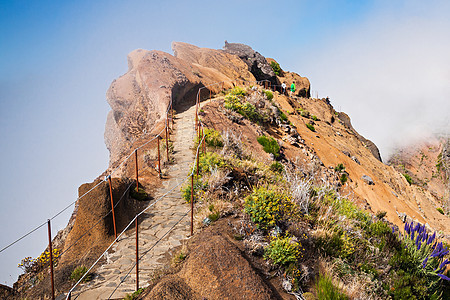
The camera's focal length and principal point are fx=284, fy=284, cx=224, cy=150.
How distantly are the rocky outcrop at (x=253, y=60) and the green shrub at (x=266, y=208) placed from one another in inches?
1043

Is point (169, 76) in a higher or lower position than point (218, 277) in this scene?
higher

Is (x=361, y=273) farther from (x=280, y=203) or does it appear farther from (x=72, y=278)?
(x=72, y=278)

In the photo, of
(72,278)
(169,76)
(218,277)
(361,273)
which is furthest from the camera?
(169,76)

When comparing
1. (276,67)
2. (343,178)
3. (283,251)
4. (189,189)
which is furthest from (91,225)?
(276,67)

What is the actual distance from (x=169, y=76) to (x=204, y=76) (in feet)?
14.7

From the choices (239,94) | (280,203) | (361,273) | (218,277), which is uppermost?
(239,94)

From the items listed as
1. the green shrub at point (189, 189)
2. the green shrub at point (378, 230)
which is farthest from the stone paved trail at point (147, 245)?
the green shrub at point (378, 230)

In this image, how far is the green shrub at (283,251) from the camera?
4.66 metres

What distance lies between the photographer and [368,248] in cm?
623

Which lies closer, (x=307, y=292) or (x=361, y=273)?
(x=307, y=292)

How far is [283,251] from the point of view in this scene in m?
4.74

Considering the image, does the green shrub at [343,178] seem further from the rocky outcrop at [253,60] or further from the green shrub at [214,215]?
the rocky outcrop at [253,60]

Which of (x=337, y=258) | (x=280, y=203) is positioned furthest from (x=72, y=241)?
(x=337, y=258)

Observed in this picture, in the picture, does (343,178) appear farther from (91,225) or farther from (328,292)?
(91,225)
